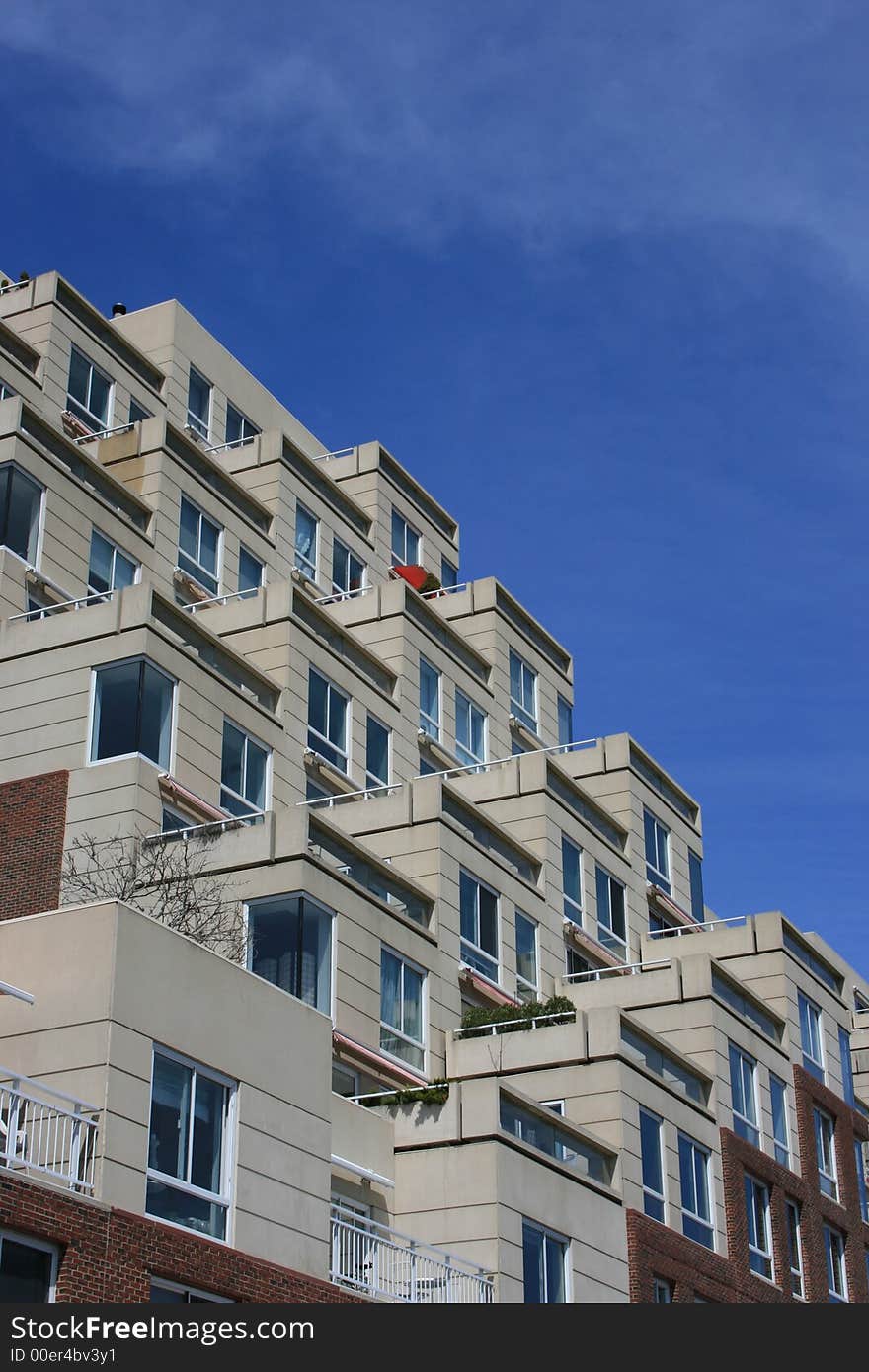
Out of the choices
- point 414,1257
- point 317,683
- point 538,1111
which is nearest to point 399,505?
point 317,683

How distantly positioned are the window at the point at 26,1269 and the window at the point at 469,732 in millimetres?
33643

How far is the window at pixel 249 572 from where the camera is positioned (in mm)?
51344

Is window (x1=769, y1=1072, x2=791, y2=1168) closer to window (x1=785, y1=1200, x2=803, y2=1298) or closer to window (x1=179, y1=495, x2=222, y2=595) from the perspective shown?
window (x1=785, y1=1200, x2=803, y2=1298)

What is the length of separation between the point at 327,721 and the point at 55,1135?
79.1 ft

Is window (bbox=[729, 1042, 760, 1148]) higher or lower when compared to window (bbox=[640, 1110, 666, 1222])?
higher

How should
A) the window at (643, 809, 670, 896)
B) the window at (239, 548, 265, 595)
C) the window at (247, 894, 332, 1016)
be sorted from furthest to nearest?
1. the window at (643, 809, 670, 896)
2. the window at (239, 548, 265, 595)
3. the window at (247, 894, 332, 1016)

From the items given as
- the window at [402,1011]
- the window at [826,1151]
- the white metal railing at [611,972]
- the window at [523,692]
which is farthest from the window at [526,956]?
the window at [523,692]

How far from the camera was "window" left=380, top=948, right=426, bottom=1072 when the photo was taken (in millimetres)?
36312

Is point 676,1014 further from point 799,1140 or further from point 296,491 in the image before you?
point 296,491

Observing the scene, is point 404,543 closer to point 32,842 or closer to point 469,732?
point 469,732

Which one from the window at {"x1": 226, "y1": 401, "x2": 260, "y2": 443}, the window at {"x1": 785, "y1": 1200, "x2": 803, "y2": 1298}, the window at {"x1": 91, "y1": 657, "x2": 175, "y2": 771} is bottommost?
the window at {"x1": 785, "y1": 1200, "x2": 803, "y2": 1298}

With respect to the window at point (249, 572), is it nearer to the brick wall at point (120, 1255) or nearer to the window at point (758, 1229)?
the window at point (758, 1229)

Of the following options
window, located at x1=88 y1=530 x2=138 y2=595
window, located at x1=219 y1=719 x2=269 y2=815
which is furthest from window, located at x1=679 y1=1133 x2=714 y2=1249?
window, located at x1=88 y1=530 x2=138 y2=595

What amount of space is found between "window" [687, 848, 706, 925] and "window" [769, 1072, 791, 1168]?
42.2 ft
